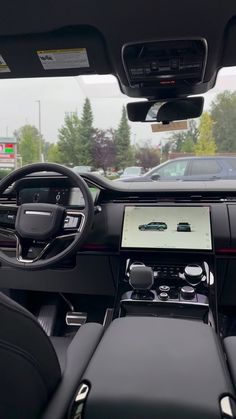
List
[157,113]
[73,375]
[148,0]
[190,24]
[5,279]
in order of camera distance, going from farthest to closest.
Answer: [5,279], [157,113], [190,24], [148,0], [73,375]

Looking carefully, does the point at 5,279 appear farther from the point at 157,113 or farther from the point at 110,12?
the point at 110,12

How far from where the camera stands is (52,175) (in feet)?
8.21

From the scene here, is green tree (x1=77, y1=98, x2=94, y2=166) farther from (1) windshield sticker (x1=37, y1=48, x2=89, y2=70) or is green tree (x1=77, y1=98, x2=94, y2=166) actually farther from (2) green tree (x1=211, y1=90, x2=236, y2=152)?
(2) green tree (x1=211, y1=90, x2=236, y2=152)

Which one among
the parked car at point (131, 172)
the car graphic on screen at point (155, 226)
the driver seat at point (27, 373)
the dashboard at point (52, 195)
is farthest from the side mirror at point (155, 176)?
the driver seat at point (27, 373)

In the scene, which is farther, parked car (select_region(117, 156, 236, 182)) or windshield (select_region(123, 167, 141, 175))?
windshield (select_region(123, 167, 141, 175))

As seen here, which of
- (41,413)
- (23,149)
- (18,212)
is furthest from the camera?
(23,149)

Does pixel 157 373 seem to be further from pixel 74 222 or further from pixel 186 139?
pixel 186 139

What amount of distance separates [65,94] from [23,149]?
0.48 metres

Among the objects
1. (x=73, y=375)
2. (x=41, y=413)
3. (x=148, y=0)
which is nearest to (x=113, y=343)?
(x=73, y=375)

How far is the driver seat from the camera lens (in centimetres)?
79

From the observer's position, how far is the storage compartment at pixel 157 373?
0.96m

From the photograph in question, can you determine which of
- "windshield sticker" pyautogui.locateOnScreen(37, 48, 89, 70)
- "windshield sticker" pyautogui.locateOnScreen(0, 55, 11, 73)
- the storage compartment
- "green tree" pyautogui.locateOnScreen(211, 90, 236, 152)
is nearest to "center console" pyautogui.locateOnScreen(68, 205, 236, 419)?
the storage compartment

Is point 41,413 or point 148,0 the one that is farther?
point 148,0

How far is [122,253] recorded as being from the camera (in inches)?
96.2
